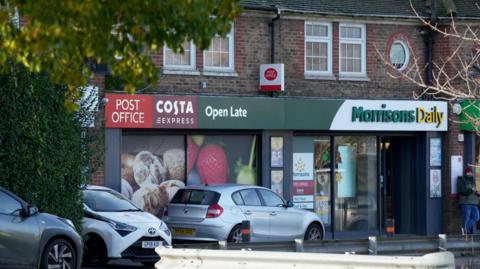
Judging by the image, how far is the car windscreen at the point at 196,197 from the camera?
2094 cm

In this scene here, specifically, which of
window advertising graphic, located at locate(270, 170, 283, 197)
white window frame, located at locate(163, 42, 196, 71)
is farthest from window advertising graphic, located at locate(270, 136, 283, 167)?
white window frame, located at locate(163, 42, 196, 71)

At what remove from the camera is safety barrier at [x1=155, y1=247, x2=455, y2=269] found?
8.37m

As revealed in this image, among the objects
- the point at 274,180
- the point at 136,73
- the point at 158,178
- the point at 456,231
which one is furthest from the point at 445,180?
the point at 136,73

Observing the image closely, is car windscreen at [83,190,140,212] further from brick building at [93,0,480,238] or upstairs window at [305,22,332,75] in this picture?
upstairs window at [305,22,332,75]

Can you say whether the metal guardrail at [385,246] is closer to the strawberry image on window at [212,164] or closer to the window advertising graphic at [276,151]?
the strawberry image on window at [212,164]

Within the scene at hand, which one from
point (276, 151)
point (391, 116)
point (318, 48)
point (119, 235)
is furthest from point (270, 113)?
point (119, 235)

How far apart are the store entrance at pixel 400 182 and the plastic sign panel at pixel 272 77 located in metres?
4.37

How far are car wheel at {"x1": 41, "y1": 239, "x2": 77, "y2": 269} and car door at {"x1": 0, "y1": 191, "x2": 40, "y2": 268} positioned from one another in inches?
13.3

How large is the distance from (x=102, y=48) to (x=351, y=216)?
20.9m

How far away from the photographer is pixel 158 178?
24031 mm

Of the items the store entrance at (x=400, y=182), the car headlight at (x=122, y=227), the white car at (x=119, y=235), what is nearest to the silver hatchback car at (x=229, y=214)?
the white car at (x=119, y=235)

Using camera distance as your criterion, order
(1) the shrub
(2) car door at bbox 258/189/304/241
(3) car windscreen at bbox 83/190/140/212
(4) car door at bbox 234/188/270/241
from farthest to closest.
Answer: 1. (2) car door at bbox 258/189/304/241
2. (4) car door at bbox 234/188/270/241
3. (3) car windscreen at bbox 83/190/140/212
4. (1) the shrub

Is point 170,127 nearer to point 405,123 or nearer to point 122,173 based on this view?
point 122,173

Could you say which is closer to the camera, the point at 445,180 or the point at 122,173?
the point at 122,173
